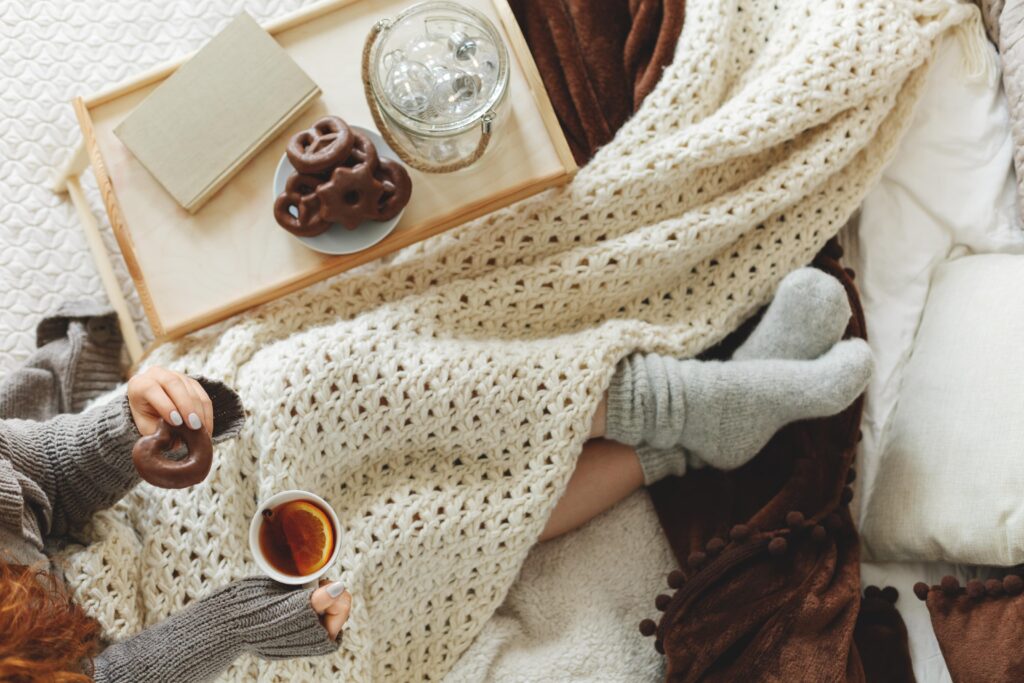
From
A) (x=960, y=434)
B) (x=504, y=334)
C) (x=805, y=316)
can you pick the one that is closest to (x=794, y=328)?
(x=805, y=316)

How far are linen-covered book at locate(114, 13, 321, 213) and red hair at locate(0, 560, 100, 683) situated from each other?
41 centimetres

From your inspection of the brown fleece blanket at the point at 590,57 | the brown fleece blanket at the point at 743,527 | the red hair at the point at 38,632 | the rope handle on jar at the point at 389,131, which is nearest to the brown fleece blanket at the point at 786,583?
the brown fleece blanket at the point at 743,527

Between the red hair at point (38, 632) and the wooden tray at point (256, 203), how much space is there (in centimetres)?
29

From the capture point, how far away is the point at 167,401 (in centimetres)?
87

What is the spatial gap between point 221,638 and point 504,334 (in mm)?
465

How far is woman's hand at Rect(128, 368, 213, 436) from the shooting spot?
86 cm

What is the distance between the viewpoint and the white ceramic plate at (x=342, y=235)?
3.18 ft

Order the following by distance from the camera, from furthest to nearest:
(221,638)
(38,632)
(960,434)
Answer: (960,434) → (221,638) → (38,632)

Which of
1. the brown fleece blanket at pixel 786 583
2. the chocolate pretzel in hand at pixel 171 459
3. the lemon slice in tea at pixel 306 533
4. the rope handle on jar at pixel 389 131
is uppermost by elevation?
the rope handle on jar at pixel 389 131

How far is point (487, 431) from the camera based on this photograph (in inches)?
40.2

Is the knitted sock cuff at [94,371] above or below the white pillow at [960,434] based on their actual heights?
above

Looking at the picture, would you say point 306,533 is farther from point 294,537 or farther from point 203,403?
point 203,403

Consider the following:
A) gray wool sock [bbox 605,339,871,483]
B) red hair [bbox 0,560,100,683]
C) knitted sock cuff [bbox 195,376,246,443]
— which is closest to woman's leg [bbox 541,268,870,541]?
gray wool sock [bbox 605,339,871,483]

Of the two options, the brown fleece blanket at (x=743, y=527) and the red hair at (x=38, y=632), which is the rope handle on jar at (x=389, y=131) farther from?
the red hair at (x=38, y=632)
